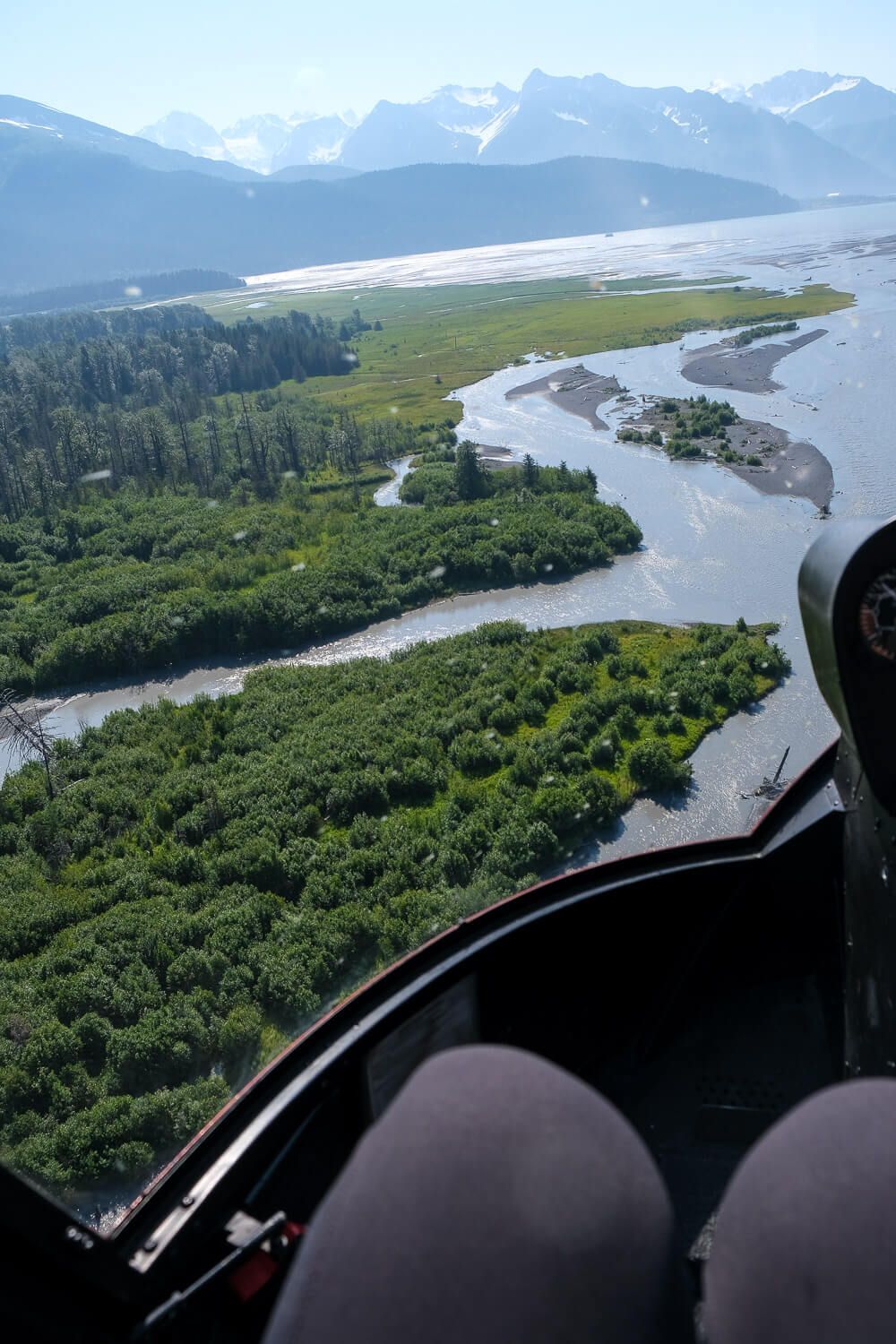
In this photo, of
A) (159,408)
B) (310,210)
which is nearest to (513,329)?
(159,408)

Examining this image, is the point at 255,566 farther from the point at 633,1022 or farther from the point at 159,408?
the point at 159,408

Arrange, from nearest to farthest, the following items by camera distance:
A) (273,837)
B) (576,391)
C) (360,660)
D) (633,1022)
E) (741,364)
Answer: (633,1022) < (273,837) < (360,660) < (741,364) < (576,391)

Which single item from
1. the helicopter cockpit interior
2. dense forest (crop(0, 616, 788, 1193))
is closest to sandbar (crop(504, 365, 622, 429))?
dense forest (crop(0, 616, 788, 1193))

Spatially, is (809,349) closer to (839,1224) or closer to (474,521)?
(474,521)

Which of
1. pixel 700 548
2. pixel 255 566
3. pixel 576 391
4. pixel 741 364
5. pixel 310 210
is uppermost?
pixel 310 210

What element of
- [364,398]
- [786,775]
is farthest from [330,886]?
[364,398]

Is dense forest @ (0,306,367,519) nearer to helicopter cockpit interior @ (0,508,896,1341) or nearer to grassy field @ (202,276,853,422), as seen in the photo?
grassy field @ (202,276,853,422)
